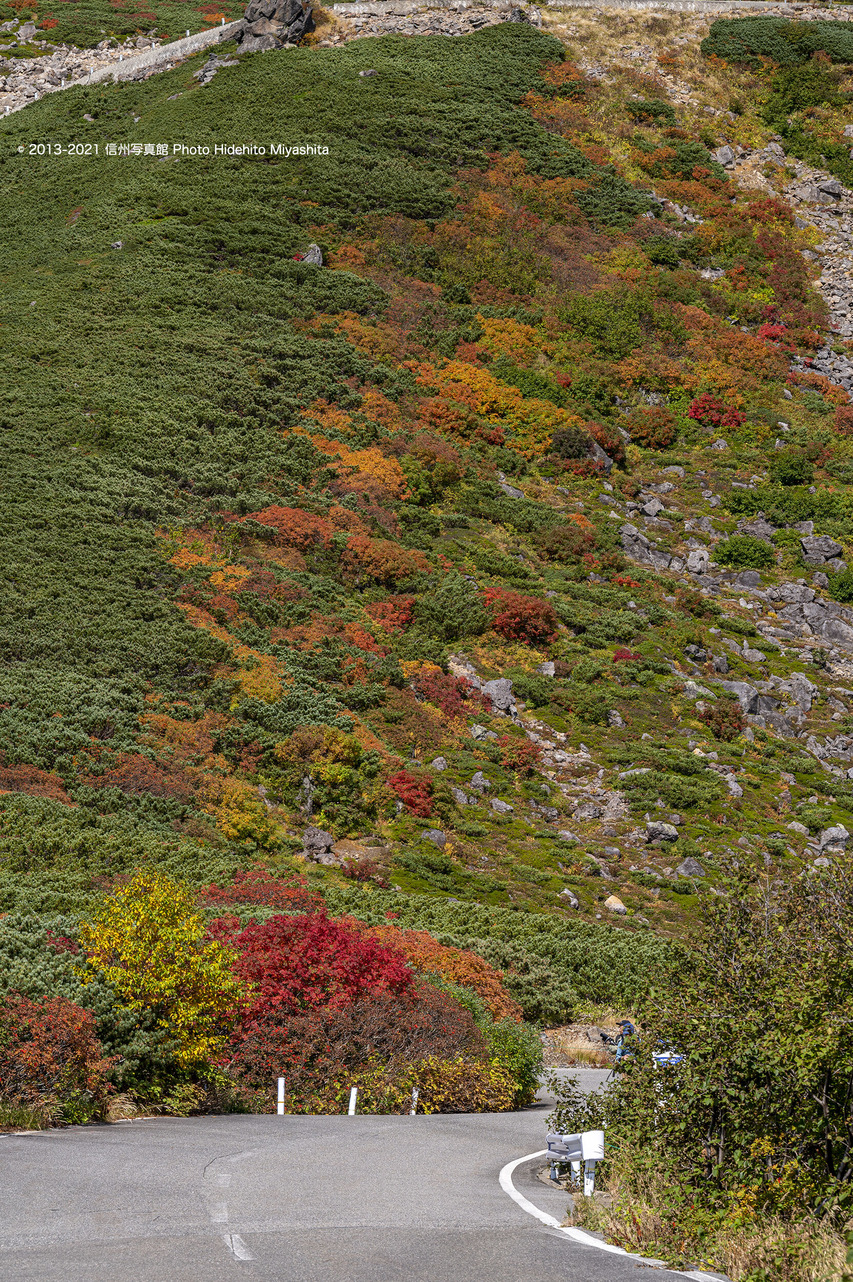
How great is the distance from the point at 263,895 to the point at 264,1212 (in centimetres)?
1042

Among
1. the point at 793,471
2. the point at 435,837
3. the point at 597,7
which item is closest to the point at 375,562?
the point at 435,837

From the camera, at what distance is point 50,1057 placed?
9.98m

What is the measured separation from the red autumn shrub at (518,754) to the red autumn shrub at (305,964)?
41.0 ft

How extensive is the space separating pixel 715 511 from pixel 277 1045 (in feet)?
98.9

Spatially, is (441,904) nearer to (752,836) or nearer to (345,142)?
(752,836)

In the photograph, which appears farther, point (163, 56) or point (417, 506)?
point (163, 56)

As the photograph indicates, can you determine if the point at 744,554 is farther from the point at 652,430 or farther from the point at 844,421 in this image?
the point at 844,421

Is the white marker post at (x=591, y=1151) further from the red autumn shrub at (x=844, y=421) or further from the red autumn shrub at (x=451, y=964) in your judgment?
the red autumn shrub at (x=844, y=421)

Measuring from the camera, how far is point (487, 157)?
5606 centimetres

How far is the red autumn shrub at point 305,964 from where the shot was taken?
42.8 feet

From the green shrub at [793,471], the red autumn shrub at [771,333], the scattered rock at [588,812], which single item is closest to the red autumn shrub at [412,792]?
the scattered rock at [588,812]

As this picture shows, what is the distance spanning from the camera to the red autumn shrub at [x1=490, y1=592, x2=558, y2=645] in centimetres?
3050

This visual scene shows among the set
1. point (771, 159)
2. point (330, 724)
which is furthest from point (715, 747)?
point (771, 159)

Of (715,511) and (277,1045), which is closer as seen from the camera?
(277,1045)
